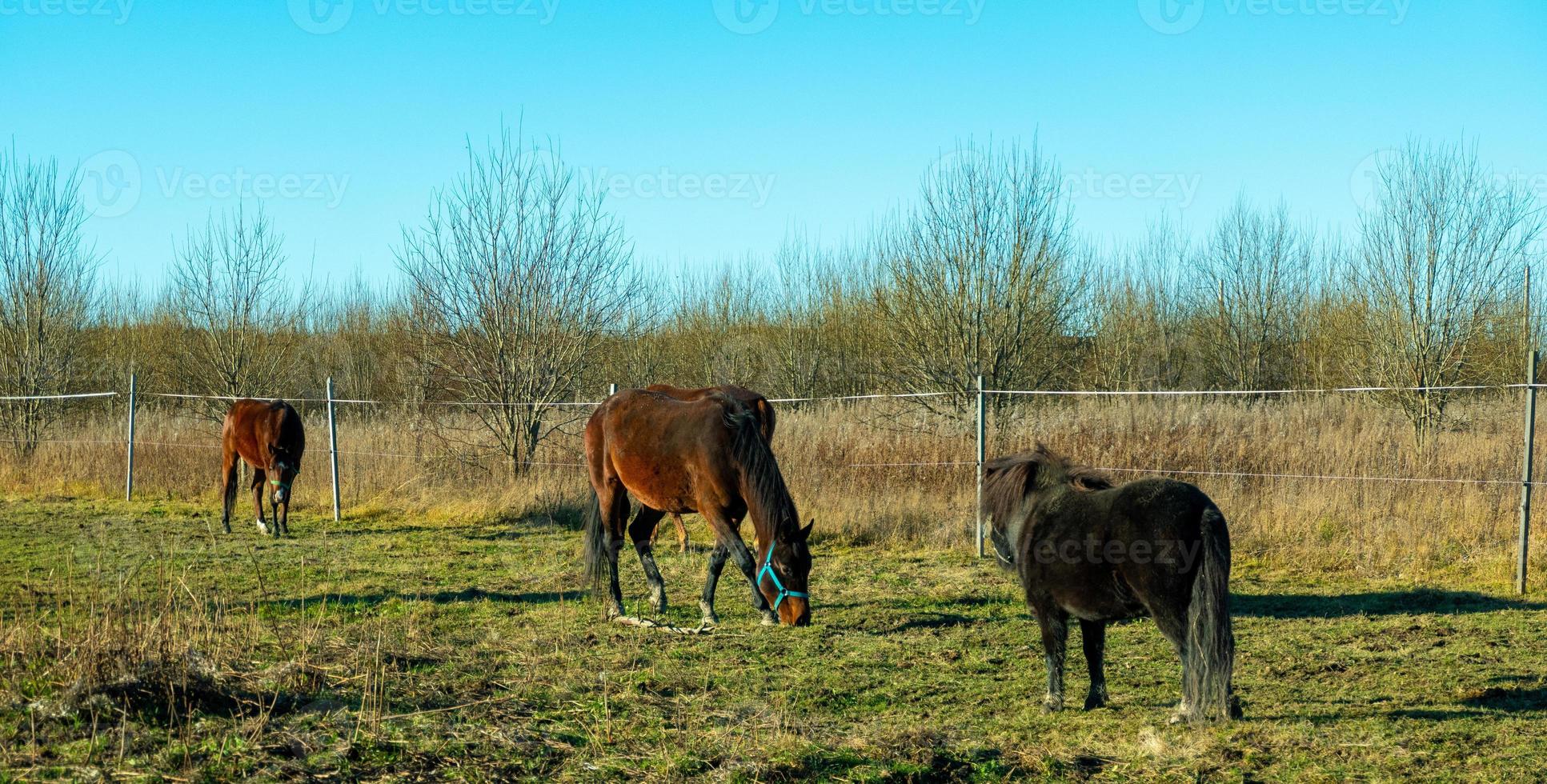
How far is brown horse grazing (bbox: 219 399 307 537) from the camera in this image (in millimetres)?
11344

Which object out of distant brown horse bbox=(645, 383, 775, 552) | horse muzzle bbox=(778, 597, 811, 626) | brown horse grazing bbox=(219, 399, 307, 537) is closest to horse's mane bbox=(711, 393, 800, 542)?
horse muzzle bbox=(778, 597, 811, 626)

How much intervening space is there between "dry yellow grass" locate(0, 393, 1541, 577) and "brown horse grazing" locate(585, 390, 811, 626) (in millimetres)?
3796

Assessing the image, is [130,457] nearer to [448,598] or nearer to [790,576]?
[448,598]

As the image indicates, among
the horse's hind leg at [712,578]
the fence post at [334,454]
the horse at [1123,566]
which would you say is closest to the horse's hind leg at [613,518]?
the horse's hind leg at [712,578]

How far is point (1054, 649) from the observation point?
4.89 meters

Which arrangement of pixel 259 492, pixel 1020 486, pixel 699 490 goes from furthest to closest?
pixel 259 492
pixel 699 490
pixel 1020 486

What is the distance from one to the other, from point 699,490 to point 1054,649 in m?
2.86

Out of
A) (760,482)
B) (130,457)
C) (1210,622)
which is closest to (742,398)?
(760,482)

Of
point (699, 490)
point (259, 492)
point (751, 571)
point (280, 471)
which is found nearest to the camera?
point (751, 571)

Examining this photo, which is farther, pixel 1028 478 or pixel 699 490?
pixel 699 490

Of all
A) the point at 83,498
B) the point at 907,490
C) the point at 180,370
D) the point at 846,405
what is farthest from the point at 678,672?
the point at 180,370

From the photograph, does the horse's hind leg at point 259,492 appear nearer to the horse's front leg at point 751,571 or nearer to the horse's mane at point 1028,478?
the horse's front leg at point 751,571

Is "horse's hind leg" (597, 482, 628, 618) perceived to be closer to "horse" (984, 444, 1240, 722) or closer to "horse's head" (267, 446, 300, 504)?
"horse" (984, 444, 1240, 722)

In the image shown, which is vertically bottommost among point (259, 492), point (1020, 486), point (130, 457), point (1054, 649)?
point (1054, 649)
